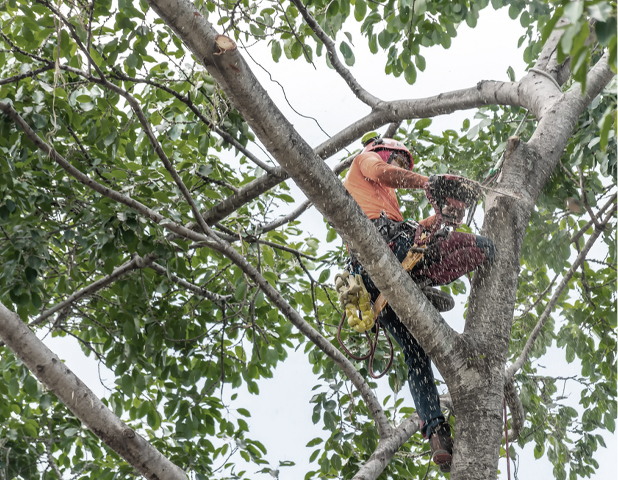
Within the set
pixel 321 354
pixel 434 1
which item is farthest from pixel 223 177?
pixel 434 1

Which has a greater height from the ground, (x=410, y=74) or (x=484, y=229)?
(x=410, y=74)

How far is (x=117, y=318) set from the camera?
390 centimetres

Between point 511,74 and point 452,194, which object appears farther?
point 511,74

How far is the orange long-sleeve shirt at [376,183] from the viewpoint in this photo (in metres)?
2.75

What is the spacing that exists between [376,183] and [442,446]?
1206 millimetres

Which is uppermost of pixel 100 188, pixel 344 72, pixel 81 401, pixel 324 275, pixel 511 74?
pixel 511 74

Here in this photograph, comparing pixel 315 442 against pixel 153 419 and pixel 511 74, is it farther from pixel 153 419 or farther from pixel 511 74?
pixel 511 74

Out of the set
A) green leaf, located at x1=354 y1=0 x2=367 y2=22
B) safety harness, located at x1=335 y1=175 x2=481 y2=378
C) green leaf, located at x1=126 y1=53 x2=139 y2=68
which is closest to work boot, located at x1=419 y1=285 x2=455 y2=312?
safety harness, located at x1=335 y1=175 x2=481 y2=378

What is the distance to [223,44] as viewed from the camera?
184 cm

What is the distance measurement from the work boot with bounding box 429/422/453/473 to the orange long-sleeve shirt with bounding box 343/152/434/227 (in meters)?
0.93

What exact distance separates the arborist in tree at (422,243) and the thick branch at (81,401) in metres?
1.06

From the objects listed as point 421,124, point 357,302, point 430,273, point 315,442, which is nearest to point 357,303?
point 357,302

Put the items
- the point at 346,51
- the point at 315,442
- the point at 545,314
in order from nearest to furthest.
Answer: the point at 545,314, the point at 346,51, the point at 315,442

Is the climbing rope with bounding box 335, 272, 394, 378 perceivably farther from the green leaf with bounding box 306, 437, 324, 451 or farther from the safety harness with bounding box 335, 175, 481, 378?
the green leaf with bounding box 306, 437, 324, 451
